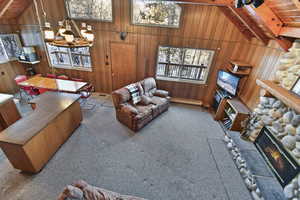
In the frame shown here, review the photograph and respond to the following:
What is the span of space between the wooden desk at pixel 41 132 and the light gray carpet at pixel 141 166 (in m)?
0.21

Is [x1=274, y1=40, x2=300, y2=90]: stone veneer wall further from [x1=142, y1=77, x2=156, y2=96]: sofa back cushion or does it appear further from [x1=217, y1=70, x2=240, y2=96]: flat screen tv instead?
[x1=142, y1=77, x2=156, y2=96]: sofa back cushion

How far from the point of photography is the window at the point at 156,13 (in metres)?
4.18

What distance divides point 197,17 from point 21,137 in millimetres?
5088

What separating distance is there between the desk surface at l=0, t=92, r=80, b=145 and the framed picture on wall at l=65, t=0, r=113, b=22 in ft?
9.49

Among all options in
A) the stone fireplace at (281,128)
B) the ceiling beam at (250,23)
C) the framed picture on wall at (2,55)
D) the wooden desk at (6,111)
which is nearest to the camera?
the stone fireplace at (281,128)

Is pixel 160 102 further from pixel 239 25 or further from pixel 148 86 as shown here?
pixel 239 25

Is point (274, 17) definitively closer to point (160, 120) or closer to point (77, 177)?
point (160, 120)

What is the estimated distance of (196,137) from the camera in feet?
11.8

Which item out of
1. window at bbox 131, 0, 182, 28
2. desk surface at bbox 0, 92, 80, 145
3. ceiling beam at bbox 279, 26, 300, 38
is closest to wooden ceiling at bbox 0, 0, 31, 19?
desk surface at bbox 0, 92, 80, 145

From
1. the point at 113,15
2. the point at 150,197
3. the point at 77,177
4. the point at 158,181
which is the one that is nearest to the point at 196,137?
the point at 158,181

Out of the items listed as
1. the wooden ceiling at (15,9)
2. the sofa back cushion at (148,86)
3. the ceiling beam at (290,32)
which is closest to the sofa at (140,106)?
the sofa back cushion at (148,86)

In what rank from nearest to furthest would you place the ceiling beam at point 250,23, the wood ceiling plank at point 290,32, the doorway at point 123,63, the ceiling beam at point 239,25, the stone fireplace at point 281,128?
the stone fireplace at point 281,128
the wood ceiling plank at point 290,32
the ceiling beam at point 250,23
the ceiling beam at point 239,25
the doorway at point 123,63

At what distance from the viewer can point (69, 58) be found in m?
5.31

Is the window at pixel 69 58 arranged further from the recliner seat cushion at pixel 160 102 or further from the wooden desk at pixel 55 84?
the recliner seat cushion at pixel 160 102
